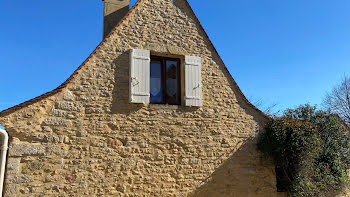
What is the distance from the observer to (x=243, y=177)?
22.5ft

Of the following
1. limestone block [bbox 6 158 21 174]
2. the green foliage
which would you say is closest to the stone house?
limestone block [bbox 6 158 21 174]

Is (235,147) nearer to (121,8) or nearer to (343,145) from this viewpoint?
(343,145)

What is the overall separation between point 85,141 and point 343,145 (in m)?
7.06

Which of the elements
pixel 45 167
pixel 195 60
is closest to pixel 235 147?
pixel 195 60

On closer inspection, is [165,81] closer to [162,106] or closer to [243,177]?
[162,106]

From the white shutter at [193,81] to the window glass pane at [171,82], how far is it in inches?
12.1

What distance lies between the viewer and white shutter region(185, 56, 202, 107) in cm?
670

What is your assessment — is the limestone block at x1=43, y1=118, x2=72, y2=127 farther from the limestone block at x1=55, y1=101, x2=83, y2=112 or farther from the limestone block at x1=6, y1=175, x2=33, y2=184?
the limestone block at x1=6, y1=175, x2=33, y2=184

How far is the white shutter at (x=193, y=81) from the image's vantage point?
670 cm

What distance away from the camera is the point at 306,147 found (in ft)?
22.9

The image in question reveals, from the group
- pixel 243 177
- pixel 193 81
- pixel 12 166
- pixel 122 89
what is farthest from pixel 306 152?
pixel 12 166

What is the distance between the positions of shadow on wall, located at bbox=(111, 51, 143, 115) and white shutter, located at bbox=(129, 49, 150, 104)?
0.11 metres

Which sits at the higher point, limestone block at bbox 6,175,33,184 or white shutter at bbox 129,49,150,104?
white shutter at bbox 129,49,150,104

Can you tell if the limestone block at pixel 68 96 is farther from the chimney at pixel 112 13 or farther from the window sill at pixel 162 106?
the chimney at pixel 112 13
